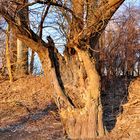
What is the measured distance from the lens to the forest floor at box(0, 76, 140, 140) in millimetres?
11812

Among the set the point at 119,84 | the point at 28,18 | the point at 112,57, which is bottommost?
the point at 119,84

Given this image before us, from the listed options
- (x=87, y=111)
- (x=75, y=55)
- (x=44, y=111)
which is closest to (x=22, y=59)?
(x=44, y=111)

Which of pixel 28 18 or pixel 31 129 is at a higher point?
pixel 28 18

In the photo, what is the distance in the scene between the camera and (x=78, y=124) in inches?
441

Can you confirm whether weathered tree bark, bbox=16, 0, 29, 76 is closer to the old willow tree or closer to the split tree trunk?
the old willow tree

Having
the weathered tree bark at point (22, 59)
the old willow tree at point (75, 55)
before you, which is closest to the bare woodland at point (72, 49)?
the old willow tree at point (75, 55)

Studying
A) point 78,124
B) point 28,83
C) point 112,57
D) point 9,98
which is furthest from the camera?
point 28,83

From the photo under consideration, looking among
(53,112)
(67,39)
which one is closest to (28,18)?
(67,39)

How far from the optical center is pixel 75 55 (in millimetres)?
11250

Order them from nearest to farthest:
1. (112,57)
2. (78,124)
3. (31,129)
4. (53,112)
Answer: (78,124), (31,129), (53,112), (112,57)

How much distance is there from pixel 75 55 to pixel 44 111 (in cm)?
446

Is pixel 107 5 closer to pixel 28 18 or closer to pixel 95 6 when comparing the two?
pixel 95 6

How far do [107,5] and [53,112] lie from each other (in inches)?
186

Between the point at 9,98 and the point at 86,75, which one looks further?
the point at 9,98
